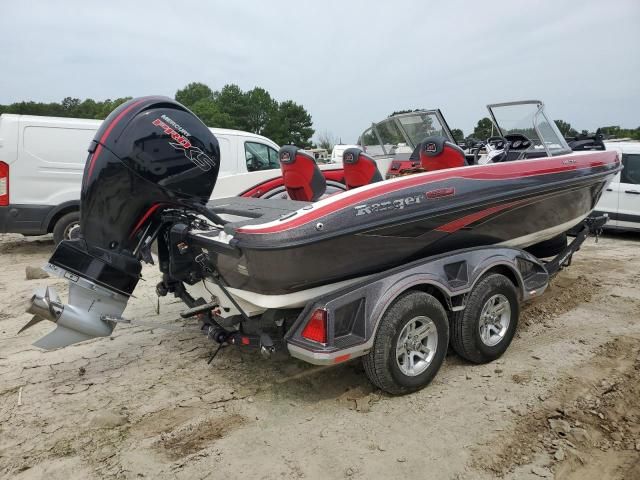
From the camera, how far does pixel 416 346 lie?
3234 millimetres

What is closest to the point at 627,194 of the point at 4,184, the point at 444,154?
the point at 444,154

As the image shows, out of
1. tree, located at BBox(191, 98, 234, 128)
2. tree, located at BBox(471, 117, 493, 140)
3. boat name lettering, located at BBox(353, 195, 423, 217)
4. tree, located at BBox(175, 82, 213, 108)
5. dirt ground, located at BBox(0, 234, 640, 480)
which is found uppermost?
tree, located at BBox(175, 82, 213, 108)

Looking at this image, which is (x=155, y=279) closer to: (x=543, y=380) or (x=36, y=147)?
(x=36, y=147)

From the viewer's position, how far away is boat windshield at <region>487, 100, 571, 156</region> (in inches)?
183

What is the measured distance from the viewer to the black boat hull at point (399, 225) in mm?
2705

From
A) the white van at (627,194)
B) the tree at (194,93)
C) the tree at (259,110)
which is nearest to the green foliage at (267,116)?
the tree at (259,110)

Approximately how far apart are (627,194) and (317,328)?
779 centimetres

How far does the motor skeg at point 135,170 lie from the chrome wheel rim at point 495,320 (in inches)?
90.6

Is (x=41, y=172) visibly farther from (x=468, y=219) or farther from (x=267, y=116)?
(x=267, y=116)

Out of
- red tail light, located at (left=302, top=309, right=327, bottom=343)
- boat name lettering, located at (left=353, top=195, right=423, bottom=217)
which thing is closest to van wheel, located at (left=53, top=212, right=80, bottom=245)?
red tail light, located at (left=302, top=309, right=327, bottom=343)

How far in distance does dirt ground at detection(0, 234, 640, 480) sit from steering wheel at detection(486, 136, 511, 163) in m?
1.72

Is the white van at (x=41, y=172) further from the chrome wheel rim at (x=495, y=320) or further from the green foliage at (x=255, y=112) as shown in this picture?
the green foliage at (x=255, y=112)

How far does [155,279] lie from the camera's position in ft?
20.6

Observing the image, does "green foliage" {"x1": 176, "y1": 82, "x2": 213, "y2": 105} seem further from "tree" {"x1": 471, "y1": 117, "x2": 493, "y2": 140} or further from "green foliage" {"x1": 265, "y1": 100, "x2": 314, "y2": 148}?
"tree" {"x1": 471, "y1": 117, "x2": 493, "y2": 140}
